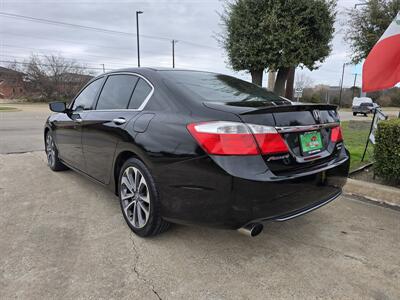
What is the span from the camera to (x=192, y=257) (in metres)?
2.65

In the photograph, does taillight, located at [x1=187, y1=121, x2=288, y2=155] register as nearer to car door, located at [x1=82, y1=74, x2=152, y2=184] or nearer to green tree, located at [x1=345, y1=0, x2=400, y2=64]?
car door, located at [x1=82, y1=74, x2=152, y2=184]

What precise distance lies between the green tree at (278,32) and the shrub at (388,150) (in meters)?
4.27

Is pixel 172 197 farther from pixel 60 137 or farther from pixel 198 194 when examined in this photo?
Result: pixel 60 137

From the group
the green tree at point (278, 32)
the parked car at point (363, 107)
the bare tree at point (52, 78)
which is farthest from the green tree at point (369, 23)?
the bare tree at point (52, 78)

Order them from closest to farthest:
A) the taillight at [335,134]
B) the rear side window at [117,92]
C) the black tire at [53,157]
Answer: the taillight at [335,134], the rear side window at [117,92], the black tire at [53,157]

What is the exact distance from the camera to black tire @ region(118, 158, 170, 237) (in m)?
2.68

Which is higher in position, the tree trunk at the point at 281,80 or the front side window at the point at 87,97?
the tree trunk at the point at 281,80

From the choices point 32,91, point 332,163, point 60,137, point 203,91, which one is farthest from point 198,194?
point 32,91

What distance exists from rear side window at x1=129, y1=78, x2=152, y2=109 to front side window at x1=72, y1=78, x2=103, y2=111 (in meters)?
0.98

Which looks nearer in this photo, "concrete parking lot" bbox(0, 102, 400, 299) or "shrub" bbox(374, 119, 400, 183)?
"concrete parking lot" bbox(0, 102, 400, 299)

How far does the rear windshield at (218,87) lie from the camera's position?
2.80 metres

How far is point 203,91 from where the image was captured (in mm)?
2844

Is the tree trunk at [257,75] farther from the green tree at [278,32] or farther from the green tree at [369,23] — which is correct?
the green tree at [369,23]

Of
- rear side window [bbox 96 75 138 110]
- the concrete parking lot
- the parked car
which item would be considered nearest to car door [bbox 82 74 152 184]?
rear side window [bbox 96 75 138 110]
